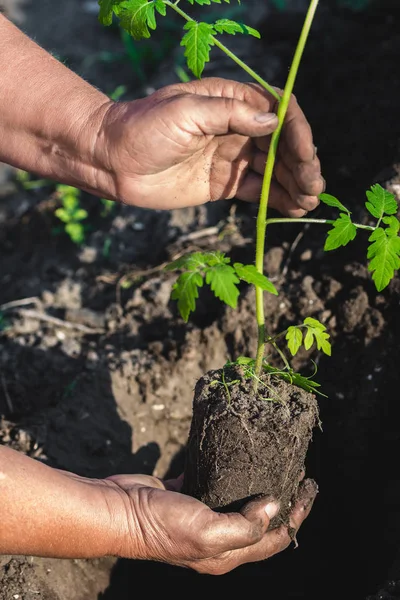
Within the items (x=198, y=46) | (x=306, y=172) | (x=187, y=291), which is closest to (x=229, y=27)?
(x=198, y=46)

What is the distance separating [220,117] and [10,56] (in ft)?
3.27

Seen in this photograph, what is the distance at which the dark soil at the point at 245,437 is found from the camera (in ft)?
7.95

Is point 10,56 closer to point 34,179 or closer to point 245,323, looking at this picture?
point 245,323

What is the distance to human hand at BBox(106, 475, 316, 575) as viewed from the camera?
233 cm

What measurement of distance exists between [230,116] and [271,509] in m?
1.30

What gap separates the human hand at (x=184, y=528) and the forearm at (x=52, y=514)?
6cm

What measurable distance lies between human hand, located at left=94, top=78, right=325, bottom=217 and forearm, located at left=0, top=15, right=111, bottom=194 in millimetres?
69

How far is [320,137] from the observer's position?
378cm

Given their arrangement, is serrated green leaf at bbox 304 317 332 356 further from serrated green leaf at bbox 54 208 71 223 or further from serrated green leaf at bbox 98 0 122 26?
serrated green leaf at bbox 54 208 71 223

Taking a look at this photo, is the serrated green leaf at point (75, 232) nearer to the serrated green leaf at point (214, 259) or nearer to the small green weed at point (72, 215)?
the small green weed at point (72, 215)

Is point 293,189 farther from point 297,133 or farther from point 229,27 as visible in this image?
point 229,27

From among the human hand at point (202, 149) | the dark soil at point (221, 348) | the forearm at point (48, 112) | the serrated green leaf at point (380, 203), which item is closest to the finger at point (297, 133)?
the human hand at point (202, 149)

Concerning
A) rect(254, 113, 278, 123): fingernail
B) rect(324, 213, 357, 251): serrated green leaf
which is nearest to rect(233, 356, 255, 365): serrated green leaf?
rect(324, 213, 357, 251): serrated green leaf

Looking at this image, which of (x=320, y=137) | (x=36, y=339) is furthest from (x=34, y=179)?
(x=320, y=137)
